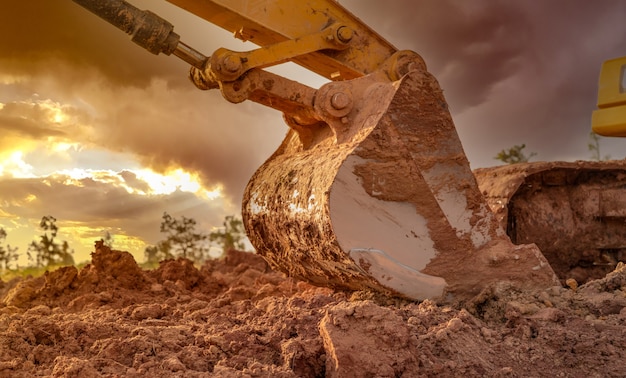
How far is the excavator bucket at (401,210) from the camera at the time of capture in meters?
3.31

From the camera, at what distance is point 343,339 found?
7.80 feet

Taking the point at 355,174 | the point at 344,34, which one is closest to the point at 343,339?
the point at 355,174

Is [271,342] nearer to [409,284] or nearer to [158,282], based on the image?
[409,284]

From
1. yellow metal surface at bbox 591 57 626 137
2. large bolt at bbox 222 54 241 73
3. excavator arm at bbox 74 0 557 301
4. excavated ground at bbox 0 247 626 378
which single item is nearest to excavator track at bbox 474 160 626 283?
yellow metal surface at bbox 591 57 626 137

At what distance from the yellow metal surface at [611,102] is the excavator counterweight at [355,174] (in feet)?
10.3

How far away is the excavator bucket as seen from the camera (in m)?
3.31

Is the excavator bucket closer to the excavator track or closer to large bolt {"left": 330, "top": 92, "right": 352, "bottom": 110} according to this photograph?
large bolt {"left": 330, "top": 92, "right": 352, "bottom": 110}

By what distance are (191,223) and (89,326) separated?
601 cm

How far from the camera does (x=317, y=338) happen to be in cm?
255

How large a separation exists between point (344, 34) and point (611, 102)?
3.45 meters

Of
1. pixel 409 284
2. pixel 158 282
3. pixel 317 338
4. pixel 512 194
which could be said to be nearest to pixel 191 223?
pixel 158 282

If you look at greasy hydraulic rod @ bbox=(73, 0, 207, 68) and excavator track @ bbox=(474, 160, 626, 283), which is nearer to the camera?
greasy hydraulic rod @ bbox=(73, 0, 207, 68)

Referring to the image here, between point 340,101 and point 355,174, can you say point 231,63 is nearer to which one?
point 340,101

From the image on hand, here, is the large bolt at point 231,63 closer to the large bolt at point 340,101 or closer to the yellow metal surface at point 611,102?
the large bolt at point 340,101
